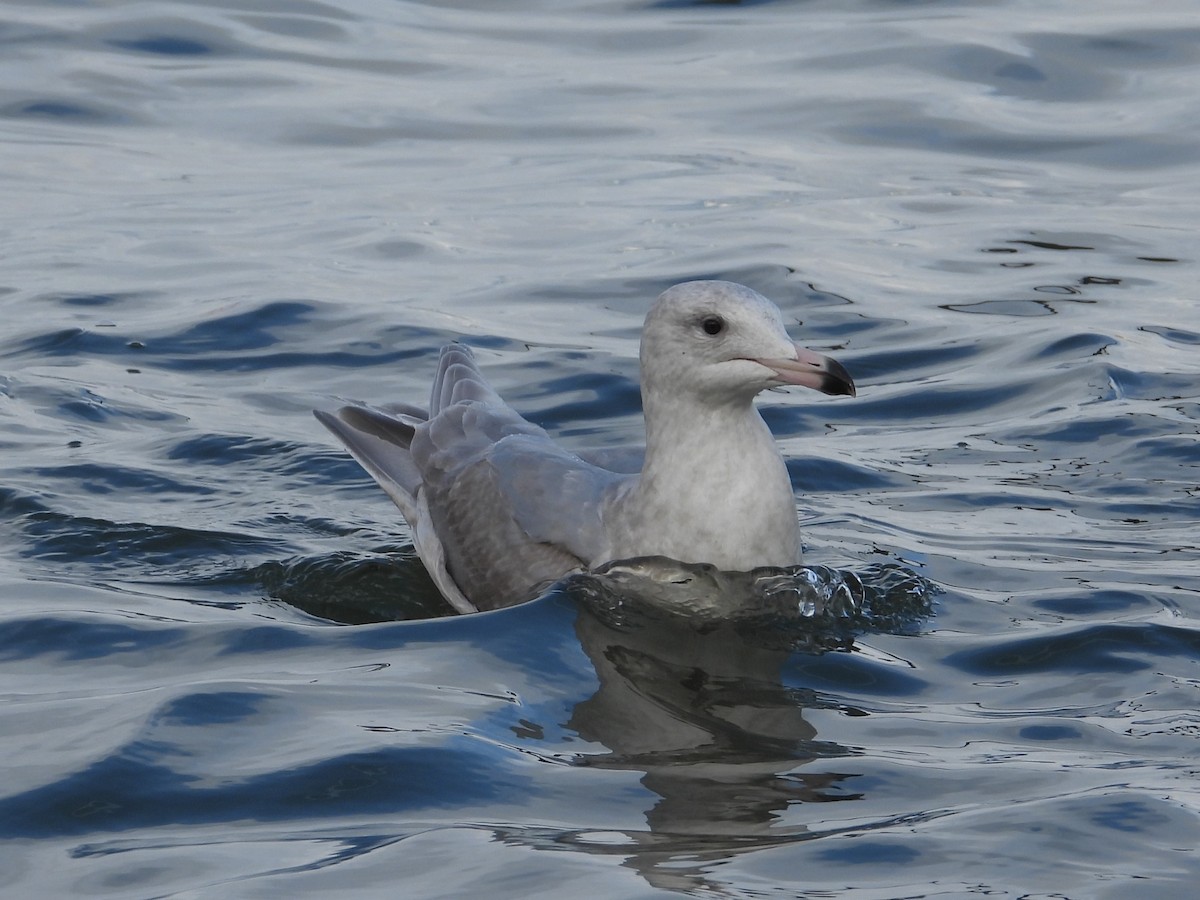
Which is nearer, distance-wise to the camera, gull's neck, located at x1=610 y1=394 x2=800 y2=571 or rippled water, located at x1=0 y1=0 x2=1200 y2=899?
rippled water, located at x1=0 y1=0 x2=1200 y2=899

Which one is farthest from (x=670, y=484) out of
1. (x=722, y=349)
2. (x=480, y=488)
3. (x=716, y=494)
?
(x=480, y=488)

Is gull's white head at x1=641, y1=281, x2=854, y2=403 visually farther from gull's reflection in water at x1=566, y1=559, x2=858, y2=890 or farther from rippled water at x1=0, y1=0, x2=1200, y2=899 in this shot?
rippled water at x1=0, y1=0, x2=1200, y2=899

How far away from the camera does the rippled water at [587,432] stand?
414 centimetres

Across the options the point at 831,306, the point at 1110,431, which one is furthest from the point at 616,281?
the point at 1110,431

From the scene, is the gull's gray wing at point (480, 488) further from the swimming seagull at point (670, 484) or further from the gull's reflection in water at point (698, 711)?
the gull's reflection in water at point (698, 711)

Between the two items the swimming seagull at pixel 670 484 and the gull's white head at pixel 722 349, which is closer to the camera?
the gull's white head at pixel 722 349

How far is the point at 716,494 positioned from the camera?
225 inches

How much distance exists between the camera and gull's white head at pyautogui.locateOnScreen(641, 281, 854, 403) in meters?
5.46

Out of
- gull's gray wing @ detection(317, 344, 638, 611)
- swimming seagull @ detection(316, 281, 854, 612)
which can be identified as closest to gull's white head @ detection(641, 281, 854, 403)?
swimming seagull @ detection(316, 281, 854, 612)

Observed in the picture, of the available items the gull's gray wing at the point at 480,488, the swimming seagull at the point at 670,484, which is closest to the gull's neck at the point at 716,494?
the swimming seagull at the point at 670,484

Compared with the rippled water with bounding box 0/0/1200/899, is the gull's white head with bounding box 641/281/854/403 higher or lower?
higher

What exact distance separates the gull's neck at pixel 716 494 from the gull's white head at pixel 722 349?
0.26 feet

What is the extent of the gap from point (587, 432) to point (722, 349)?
2.81 meters

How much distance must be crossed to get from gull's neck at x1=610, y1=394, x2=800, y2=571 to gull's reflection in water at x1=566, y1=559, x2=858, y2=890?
69mm
